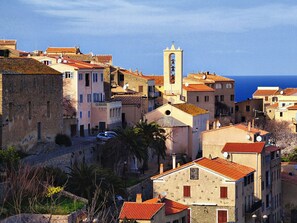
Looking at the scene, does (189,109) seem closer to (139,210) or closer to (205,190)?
(205,190)

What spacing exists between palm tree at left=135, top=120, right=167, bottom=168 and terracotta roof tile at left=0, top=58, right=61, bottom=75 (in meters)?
6.22

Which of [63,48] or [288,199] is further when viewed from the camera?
[63,48]

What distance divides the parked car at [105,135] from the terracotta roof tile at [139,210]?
1474cm

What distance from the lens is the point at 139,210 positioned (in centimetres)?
→ 4500

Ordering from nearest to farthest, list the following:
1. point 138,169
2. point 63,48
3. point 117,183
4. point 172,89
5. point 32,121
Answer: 1. point 117,183
2. point 32,121
3. point 138,169
4. point 172,89
5. point 63,48

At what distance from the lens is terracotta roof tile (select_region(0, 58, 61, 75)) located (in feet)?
177

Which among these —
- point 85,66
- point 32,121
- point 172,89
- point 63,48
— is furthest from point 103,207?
point 63,48

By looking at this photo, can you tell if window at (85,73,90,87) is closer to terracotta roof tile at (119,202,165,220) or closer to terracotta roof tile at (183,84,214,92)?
terracotta roof tile at (183,84,214,92)

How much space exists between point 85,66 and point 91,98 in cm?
216

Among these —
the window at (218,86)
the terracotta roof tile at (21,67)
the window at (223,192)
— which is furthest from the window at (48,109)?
the window at (218,86)

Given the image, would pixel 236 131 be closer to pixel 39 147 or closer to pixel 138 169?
pixel 138 169

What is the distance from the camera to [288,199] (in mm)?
61781

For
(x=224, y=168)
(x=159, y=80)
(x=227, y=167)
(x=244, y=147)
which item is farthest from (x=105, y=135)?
(x=159, y=80)

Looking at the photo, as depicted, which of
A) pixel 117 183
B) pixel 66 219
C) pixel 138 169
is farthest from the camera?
pixel 138 169
